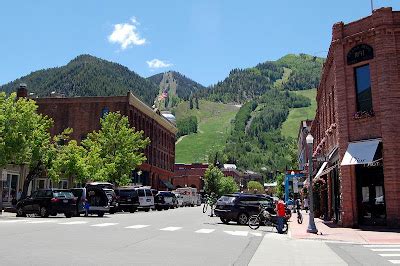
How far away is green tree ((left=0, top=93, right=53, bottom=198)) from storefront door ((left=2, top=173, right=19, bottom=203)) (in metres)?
5.00

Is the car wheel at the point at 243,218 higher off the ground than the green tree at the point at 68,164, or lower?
lower

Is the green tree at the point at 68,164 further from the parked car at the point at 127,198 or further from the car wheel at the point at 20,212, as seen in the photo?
the car wheel at the point at 20,212

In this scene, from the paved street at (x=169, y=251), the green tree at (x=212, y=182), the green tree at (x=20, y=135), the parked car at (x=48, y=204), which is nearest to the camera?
the paved street at (x=169, y=251)

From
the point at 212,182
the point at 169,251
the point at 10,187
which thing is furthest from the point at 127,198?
the point at 212,182

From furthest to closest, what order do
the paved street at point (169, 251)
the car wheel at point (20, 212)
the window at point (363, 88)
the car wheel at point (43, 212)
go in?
the car wheel at point (20, 212)
the car wheel at point (43, 212)
the window at point (363, 88)
the paved street at point (169, 251)

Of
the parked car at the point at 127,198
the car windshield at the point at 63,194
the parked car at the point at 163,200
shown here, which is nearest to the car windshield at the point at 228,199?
the car windshield at the point at 63,194

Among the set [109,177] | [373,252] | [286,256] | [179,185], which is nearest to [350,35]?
[373,252]

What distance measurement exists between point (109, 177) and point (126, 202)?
9867 millimetres

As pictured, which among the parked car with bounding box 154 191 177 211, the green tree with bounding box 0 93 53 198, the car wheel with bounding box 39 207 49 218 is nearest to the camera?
the car wheel with bounding box 39 207 49 218

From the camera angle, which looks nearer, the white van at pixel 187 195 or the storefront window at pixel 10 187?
the storefront window at pixel 10 187

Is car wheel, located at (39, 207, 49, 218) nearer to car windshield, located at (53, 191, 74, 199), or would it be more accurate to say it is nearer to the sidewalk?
car windshield, located at (53, 191, 74, 199)

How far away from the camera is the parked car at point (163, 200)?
164 feet

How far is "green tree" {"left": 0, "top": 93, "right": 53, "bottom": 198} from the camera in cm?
3117

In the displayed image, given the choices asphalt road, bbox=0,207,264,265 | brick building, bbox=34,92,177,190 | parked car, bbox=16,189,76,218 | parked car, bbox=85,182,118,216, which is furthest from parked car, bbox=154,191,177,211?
asphalt road, bbox=0,207,264,265
